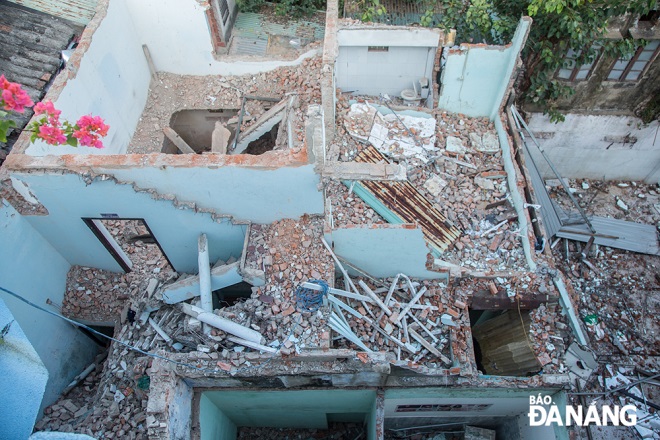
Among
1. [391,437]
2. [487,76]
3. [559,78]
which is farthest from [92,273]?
[559,78]

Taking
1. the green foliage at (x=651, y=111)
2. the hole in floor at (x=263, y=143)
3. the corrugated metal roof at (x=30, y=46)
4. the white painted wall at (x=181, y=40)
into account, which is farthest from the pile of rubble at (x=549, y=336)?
the corrugated metal roof at (x=30, y=46)

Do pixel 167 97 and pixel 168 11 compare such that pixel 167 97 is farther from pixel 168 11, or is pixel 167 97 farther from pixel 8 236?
pixel 8 236

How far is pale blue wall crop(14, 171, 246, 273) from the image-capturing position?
318 inches

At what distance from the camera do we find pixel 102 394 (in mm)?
8453

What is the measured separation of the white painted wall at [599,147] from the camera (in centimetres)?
1372

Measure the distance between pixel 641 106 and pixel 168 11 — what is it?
13057 mm

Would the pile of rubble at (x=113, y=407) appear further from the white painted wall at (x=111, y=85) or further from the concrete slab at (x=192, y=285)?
the white painted wall at (x=111, y=85)

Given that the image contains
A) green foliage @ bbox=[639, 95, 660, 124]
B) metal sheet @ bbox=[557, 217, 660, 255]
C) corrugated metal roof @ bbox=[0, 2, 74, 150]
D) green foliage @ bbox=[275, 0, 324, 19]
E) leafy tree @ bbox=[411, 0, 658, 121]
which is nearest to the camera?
corrugated metal roof @ bbox=[0, 2, 74, 150]

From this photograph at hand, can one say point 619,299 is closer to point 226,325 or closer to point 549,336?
point 549,336

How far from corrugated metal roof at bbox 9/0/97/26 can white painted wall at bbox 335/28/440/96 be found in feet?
19.2

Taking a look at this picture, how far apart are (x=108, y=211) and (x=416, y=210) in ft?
20.5

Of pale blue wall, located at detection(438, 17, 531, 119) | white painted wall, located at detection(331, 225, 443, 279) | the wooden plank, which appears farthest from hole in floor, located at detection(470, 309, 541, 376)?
pale blue wall, located at detection(438, 17, 531, 119)

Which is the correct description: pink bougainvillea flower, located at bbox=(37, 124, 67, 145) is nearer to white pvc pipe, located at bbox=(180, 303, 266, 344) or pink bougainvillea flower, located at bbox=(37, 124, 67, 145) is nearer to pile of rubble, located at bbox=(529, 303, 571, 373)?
white pvc pipe, located at bbox=(180, 303, 266, 344)

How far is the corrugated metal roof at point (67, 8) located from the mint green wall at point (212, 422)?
8839 millimetres
